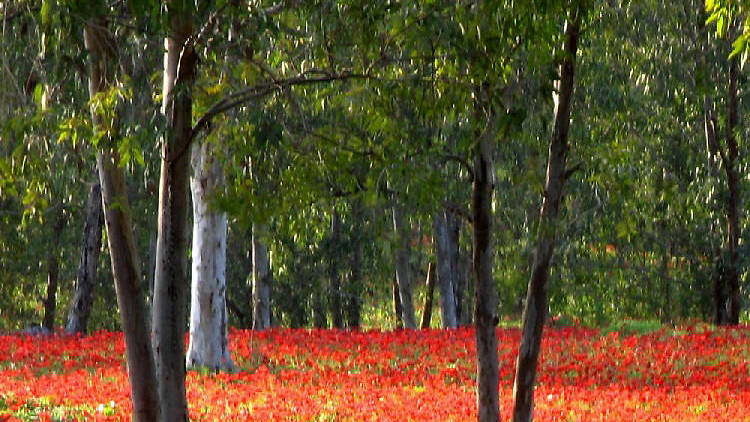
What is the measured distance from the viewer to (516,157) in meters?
28.8

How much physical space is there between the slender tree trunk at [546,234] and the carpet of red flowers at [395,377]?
2.25 metres

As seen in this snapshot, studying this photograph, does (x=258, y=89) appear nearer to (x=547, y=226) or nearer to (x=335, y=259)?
(x=547, y=226)

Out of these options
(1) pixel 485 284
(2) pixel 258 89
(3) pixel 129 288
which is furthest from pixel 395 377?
(2) pixel 258 89

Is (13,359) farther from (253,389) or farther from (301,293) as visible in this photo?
(301,293)

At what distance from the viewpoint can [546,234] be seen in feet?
30.5

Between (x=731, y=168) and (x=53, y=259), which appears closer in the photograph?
(x=731, y=168)

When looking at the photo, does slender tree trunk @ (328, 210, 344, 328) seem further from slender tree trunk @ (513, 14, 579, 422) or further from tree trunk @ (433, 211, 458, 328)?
slender tree trunk @ (513, 14, 579, 422)

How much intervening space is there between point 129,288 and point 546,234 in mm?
3461

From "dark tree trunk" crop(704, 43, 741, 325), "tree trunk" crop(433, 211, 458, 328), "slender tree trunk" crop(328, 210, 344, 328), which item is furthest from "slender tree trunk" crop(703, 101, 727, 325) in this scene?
"slender tree trunk" crop(328, 210, 344, 328)

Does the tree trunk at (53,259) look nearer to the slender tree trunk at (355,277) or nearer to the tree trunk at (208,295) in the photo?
the slender tree trunk at (355,277)

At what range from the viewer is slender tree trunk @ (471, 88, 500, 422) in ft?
30.1

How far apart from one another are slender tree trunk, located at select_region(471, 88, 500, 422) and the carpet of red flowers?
2.55 m

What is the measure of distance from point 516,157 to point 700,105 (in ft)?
17.7

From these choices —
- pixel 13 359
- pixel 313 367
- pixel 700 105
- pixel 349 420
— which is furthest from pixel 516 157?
pixel 349 420
